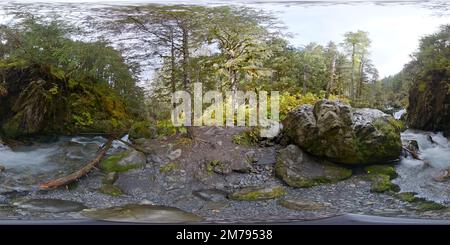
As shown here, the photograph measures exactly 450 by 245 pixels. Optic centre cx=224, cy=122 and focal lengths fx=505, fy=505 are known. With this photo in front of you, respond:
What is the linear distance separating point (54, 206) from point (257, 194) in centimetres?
104

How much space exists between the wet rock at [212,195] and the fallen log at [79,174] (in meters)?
0.52

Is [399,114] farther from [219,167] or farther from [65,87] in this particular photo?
[65,87]

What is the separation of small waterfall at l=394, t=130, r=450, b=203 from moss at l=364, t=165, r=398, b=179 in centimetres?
3

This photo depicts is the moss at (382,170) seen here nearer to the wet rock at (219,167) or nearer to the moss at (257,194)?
the moss at (257,194)

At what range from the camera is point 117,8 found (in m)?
2.82

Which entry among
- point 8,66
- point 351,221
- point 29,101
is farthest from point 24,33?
point 351,221

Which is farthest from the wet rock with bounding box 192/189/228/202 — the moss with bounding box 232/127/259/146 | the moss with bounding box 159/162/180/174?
the moss with bounding box 232/127/259/146

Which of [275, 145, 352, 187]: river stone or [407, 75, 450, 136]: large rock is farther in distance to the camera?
[407, 75, 450, 136]: large rock

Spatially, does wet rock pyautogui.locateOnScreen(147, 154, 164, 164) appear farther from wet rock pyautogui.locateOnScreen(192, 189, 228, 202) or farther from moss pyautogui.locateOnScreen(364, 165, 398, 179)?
moss pyautogui.locateOnScreen(364, 165, 398, 179)

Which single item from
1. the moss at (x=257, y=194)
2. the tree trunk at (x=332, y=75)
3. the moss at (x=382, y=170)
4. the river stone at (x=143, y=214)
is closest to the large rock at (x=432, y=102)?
the moss at (x=382, y=170)

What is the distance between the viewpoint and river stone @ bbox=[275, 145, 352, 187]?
101 inches

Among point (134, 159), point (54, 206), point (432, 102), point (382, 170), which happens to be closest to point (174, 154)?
point (134, 159)

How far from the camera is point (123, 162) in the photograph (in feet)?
8.59

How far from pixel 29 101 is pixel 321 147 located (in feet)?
5.09
